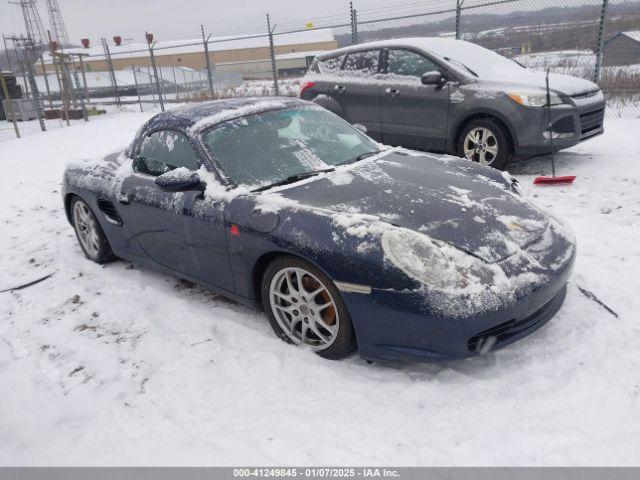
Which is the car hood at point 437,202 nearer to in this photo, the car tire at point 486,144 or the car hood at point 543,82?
the car tire at point 486,144

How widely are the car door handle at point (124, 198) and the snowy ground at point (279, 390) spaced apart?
709 mm

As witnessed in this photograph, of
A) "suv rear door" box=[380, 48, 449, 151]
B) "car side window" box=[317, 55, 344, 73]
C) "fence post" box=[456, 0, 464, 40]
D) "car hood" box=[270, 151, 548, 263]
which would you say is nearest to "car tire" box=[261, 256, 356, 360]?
"car hood" box=[270, 151, 548, 263]

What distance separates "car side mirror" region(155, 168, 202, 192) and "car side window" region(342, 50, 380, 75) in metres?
4.34

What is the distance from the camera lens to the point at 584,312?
302 centimetres

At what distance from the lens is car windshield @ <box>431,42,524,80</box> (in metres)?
6.13

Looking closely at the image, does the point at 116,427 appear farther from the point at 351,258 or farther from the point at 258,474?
the point at 351,258

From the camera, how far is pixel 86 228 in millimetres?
4562

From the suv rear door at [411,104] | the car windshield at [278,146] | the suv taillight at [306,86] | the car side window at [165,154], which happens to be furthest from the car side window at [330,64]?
the car side window at [165,154]

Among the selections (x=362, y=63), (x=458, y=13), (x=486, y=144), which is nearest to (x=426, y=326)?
(x=486, y=144)

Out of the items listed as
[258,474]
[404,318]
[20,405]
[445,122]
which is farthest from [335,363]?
[445,122]

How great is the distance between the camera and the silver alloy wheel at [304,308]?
107 inches

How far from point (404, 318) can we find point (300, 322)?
2.51ft

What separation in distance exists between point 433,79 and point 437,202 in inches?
144

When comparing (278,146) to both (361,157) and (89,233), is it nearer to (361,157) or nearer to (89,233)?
(361,157)
